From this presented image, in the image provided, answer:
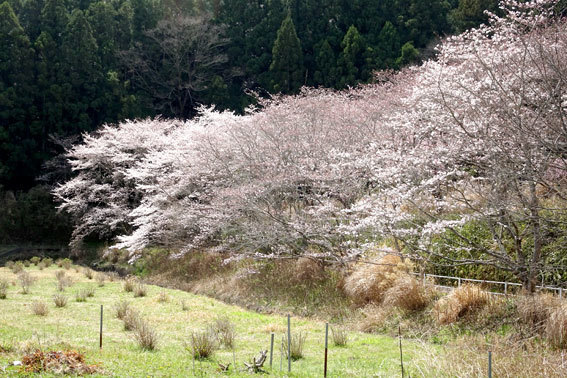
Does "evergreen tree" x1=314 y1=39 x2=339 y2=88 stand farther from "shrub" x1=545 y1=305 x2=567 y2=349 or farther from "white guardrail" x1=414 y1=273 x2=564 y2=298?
"shrub" x1=545 y1=305 x2=567 y2=349

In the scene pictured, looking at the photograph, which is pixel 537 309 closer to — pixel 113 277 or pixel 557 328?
pixel 557 328

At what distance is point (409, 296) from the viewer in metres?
9.73

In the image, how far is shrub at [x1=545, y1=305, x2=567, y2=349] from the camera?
7.03 m

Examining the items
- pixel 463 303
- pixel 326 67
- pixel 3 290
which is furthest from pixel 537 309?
pixel 326 67

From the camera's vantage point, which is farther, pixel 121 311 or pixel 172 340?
pixel 121 311

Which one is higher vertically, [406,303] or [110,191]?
[110,191]

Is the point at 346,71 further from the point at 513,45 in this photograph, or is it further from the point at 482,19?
the point at 513,45

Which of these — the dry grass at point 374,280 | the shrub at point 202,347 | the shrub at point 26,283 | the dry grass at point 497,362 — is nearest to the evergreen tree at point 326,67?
the shrub at point 26,283

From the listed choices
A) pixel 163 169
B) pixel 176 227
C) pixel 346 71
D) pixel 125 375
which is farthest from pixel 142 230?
pixel 346 71

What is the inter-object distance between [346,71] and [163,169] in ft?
47.2

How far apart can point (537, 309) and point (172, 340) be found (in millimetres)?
5755

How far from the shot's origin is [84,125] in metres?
29.2

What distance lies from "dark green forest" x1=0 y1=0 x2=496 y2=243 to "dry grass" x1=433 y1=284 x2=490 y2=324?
18893 millimetres

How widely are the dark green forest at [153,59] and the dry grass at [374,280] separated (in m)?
17.6
